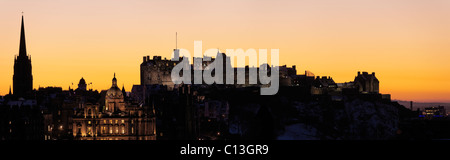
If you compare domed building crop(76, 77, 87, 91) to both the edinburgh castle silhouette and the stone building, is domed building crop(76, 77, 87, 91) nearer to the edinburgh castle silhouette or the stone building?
the edinburgh castle silhouette

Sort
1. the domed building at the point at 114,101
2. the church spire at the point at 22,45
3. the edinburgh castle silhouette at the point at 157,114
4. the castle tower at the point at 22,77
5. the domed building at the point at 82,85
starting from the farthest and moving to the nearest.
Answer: the domed building at the point at 82,85 → the church spire at the point at 22,45 → the castle tower at the point at 22,77 → the domed building at the point at 114,101 → the edinburgh castle silhouette at the point at 157,114

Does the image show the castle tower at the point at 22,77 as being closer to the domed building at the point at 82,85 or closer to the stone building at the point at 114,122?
the domed building at the point at 82,85

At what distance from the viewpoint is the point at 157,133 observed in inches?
5817

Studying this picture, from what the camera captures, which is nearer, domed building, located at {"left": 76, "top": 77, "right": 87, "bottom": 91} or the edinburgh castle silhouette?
the edinburgh castle silhouette

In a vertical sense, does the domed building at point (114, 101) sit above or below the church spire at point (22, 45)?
below

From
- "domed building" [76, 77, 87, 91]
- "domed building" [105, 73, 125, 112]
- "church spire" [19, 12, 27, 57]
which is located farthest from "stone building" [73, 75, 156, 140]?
"church spire" [19, 12, 27, 57]

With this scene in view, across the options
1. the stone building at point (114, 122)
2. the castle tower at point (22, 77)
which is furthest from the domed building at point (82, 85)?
the stone building at point (114, 122)

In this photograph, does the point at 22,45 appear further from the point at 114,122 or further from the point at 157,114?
the point at 114,122

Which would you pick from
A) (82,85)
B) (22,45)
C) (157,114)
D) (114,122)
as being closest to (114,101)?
(114,122)

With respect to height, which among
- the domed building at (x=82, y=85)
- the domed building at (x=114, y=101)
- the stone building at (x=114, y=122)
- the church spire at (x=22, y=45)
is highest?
the church spire at (x=22, y=45)
